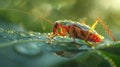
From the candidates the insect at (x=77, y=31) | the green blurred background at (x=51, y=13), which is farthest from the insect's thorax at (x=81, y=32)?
the green blurred background at (x=51, y=13)

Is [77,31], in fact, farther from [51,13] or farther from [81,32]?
[51,13]

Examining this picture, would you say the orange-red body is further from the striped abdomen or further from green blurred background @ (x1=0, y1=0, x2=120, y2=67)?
green blurred background @ (x1=0, y1=0, x2=120, y2=67)

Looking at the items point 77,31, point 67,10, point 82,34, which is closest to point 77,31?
point 77,31

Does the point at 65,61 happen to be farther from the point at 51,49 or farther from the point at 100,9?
the point at 100,9

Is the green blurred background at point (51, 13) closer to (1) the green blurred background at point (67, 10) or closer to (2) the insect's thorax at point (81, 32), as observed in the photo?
(1) the green blurred background at point (67, 10)

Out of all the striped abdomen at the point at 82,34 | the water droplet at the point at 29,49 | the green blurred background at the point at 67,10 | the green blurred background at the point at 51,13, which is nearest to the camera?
the water droplet at the point at 29,49

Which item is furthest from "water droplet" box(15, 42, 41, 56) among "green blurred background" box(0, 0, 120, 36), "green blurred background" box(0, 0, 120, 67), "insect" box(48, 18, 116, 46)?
"green blurred background" box(0, 0, 120, 36)

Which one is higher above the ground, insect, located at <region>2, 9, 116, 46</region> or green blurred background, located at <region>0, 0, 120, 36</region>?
green blurred background, located at <region>0, 0, 120, 36</region>

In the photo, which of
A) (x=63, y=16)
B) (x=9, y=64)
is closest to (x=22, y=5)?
(x=63, y=16)
